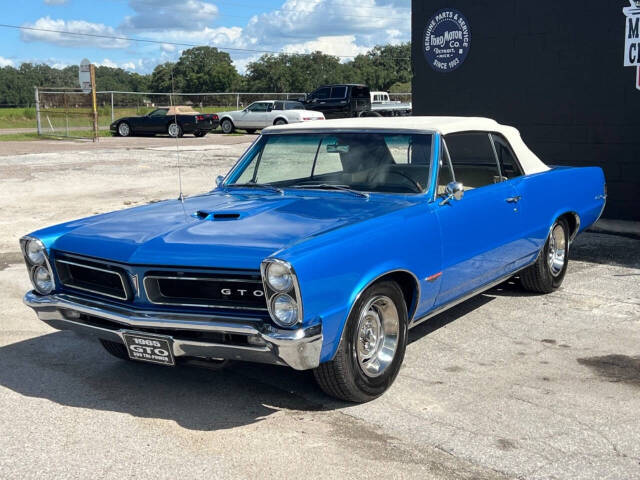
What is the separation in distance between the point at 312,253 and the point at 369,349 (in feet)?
2.81

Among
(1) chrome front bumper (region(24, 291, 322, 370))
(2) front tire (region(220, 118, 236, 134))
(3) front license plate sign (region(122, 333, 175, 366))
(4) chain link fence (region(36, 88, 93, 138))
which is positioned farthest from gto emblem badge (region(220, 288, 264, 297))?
(2) front tire (region(220, 118, 236, 134))

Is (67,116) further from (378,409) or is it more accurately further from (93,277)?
(378,409)

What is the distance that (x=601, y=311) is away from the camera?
20.3ft

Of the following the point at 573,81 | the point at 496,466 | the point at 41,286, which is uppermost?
the point at 573,81

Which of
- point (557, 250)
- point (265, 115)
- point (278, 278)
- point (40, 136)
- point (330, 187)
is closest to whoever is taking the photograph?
point (278, 278)

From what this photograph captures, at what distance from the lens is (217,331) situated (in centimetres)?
384

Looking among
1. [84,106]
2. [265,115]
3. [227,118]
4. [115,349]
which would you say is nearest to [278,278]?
[115,349]

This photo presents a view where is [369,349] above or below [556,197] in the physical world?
below

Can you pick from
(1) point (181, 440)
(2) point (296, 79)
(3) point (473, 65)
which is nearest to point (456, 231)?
(1) point (181, 440)

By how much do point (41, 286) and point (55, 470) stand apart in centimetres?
139

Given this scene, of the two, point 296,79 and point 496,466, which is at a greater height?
point 296,79

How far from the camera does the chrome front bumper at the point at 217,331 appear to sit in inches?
148

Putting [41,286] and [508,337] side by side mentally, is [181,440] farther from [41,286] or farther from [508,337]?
[508,337]

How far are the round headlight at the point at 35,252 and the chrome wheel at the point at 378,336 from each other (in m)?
1.98
